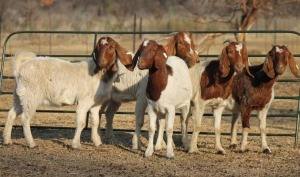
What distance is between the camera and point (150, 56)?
35.0 ft

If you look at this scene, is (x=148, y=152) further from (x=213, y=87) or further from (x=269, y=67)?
(x=269, y=67)

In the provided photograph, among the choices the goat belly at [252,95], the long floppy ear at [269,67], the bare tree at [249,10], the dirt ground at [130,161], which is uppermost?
the bare tree at [249,10]

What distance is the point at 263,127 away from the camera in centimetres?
1189

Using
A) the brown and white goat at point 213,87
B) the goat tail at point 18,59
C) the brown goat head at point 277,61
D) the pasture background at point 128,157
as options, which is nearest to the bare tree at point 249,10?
the pasture background at point 128,157

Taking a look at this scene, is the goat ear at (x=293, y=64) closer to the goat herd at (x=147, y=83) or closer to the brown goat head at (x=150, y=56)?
the goat herd at (x=147, y=83)

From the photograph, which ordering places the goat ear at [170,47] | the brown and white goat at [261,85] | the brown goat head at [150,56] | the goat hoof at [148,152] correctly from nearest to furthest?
the brown goat head at [150,56] → the goat hoof at [148,152] → the brown and white goat at [261,85] → the goat ear at [170,47]

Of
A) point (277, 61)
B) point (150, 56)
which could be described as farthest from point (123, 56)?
point (277, 61)

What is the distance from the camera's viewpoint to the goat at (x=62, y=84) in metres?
11.7

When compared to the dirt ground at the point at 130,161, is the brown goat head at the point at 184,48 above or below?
above

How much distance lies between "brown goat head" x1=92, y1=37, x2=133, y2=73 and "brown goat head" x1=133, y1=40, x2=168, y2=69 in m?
0.70

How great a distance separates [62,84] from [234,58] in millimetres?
2760

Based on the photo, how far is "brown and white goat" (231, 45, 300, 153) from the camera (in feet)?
37.3

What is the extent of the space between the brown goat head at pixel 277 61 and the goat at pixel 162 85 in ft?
4.13

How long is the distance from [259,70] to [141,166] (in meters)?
2.72
